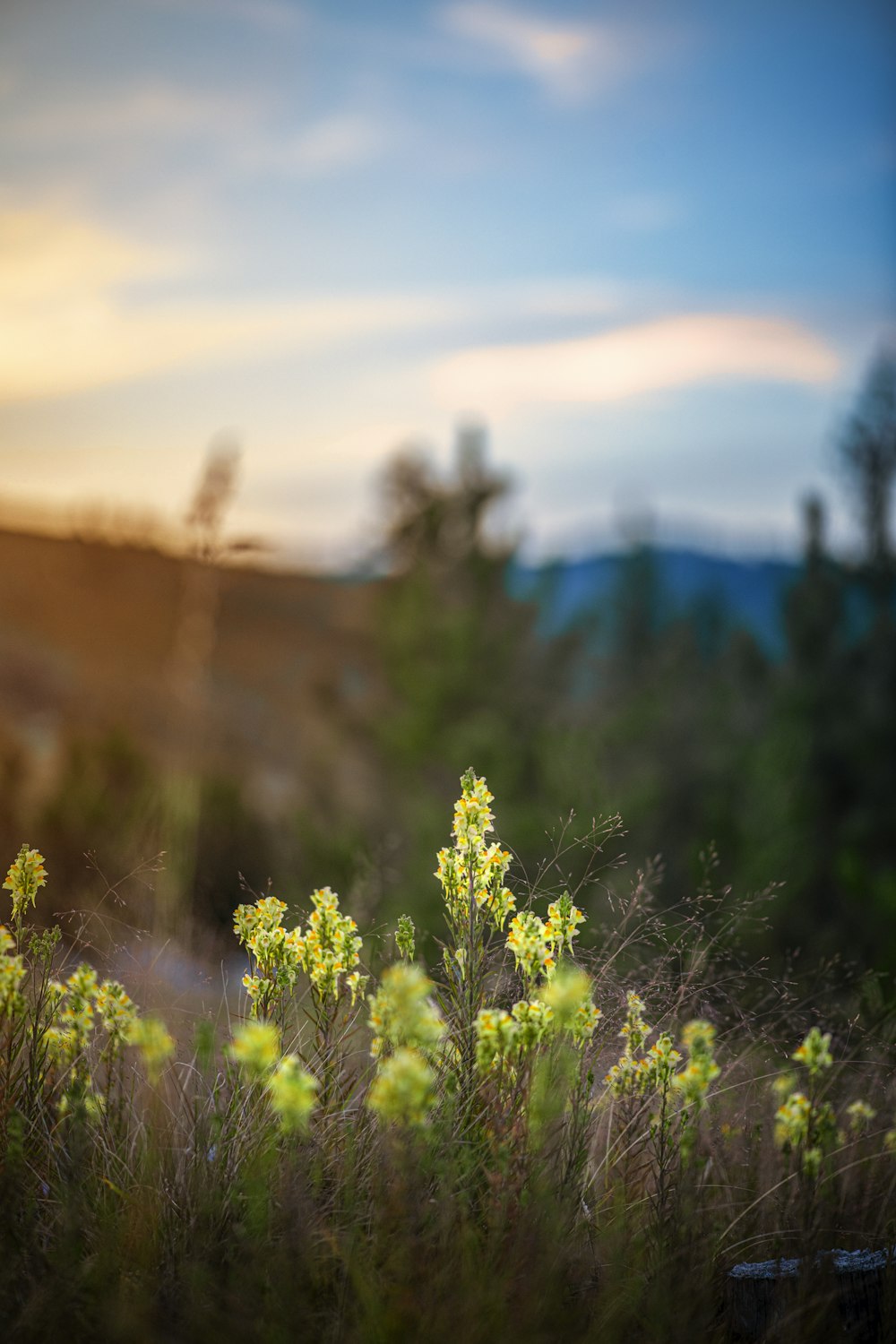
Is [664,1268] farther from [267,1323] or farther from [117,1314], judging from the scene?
[117,1314]

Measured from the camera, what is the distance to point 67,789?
10211mm

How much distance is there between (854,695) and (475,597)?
548 cm

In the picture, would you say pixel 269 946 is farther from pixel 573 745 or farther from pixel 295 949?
pixel 573 745

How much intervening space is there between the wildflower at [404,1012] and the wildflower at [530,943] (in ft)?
0.77

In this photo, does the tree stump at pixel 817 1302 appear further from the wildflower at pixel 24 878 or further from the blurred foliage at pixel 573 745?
the blurred foliage at pixel 573 745

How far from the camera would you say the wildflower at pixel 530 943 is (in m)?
2.31

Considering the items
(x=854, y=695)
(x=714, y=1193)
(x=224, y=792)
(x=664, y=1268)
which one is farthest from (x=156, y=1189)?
(x=854, y=695)

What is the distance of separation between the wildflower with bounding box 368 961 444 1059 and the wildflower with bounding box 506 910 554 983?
234mm

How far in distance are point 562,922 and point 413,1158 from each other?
58cm

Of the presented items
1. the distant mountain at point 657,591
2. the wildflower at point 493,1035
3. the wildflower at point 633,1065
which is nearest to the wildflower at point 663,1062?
the wildflower at point 633,1065

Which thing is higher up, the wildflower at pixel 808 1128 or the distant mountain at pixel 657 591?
the distant mountain at pixel 657 591

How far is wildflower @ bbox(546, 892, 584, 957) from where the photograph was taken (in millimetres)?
2352

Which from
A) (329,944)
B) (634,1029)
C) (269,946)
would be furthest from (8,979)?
(634,1029)

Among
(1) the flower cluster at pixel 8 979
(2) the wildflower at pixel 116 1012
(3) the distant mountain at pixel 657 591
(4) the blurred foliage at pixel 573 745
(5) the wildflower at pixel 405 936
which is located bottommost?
(2) the wildflower at pixel 116 1012
